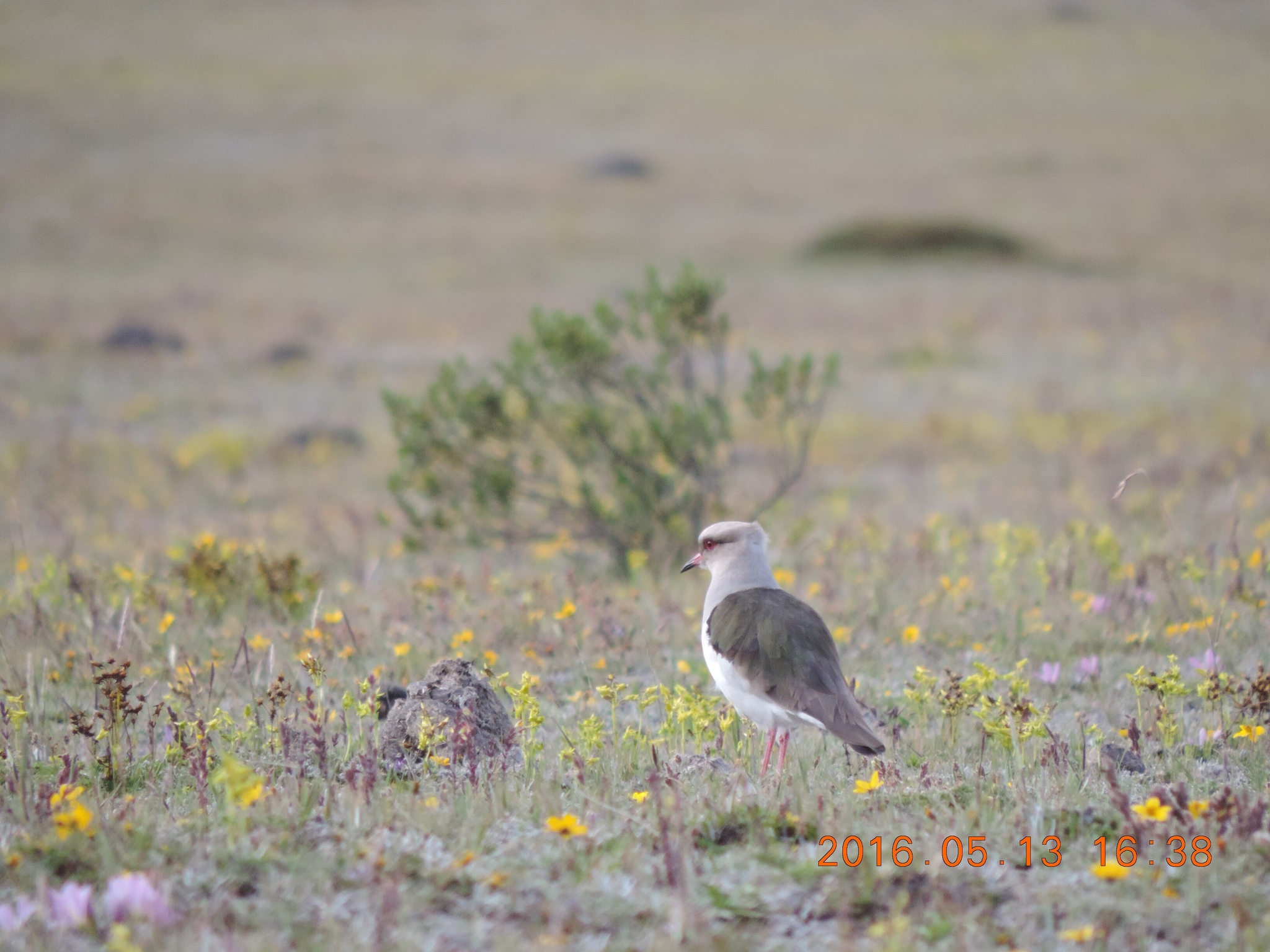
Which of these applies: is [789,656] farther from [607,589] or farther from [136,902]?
[607,589]

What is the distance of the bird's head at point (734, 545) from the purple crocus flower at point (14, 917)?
2.55 m

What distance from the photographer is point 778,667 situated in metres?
3.70

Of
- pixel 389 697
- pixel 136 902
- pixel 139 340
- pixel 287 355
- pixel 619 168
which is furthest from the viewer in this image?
pixel 619 168

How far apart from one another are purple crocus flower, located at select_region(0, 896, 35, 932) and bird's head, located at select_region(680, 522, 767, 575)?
100 inches

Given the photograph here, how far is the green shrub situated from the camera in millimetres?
7547

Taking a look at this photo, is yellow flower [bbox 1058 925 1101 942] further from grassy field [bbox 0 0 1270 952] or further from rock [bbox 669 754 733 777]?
rock [bbox 669 754 733 777]

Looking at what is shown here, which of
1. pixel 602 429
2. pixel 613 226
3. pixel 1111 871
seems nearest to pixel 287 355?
pixel 602 429

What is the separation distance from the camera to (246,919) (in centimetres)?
272

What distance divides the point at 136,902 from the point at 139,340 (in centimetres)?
1816

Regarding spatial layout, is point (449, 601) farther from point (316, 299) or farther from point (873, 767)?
point (316, 299)

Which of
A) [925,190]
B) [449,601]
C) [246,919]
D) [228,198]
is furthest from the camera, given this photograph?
[925,190]

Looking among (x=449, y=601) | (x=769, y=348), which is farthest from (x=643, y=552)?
(x=769, y=348)

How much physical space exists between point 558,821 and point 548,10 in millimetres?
75254

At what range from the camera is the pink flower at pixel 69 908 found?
2.61 metres
